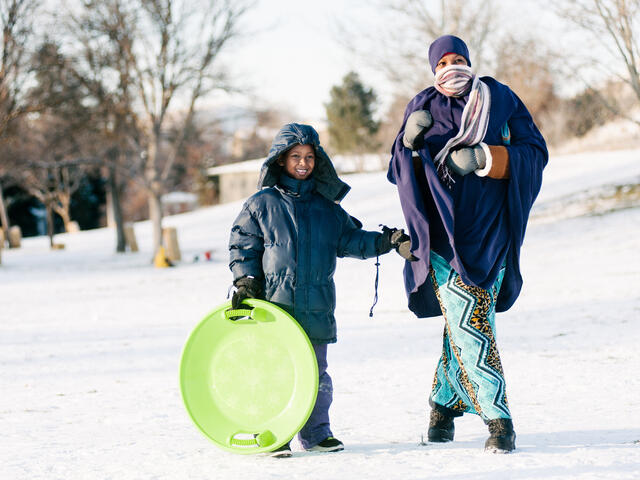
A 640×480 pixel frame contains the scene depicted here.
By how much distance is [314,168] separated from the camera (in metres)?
3.80

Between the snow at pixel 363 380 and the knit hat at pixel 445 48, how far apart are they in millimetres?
1744

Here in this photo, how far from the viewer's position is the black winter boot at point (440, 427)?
3646 mm

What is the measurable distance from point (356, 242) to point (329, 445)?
938 millimetres

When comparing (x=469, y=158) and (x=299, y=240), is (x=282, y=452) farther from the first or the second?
(x=469, y=158)

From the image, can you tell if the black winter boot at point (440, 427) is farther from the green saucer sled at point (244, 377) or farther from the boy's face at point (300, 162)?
the boy's face at point (300, 162)

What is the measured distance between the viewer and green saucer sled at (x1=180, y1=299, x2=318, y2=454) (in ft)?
11.5

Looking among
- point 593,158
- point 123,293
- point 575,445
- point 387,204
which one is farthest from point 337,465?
point 593,158

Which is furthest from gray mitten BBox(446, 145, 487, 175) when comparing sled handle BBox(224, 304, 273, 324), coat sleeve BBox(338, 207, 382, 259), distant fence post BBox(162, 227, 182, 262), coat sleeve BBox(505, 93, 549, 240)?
distant fence post BBox(162, 227, 182, 262)

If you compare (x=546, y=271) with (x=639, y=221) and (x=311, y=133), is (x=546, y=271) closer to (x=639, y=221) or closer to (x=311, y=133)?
(x=639, y=221)

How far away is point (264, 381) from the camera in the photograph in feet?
11.8

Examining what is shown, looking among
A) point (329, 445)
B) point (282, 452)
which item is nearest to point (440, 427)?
point (329, 445)

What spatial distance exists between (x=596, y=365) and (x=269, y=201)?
3.05 m

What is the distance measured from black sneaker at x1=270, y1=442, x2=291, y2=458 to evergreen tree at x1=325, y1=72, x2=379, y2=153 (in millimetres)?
50059

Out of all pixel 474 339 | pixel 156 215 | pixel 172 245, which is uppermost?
pixel 156 215
